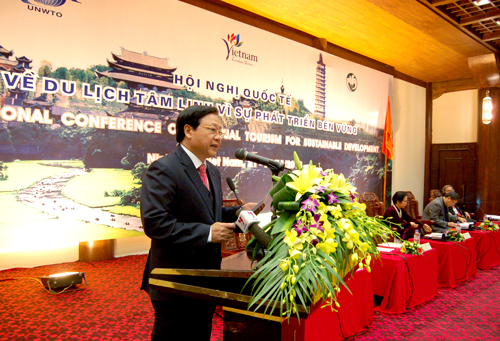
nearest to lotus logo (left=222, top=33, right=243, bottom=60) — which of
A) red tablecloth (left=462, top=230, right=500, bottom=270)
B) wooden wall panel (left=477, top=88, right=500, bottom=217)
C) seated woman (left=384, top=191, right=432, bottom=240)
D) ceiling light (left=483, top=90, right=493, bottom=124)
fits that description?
seated woman (left=384, top=191, right=432, bottom=240)

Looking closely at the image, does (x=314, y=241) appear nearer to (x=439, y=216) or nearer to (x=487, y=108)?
(x=439, y=216)

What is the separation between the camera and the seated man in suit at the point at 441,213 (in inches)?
196

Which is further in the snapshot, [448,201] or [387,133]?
[387,133]

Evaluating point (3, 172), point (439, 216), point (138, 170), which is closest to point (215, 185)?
point (3, 172)

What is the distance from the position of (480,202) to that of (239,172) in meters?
6.71

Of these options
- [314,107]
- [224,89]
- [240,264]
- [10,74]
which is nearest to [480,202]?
[314,107]

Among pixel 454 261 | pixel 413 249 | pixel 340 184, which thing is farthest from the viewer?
pixel 454 261

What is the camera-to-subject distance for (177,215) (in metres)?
1.37

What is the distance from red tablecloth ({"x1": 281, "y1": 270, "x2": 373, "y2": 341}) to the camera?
2324 millimetres

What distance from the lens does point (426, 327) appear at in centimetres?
304

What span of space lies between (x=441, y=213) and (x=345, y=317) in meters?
3.22

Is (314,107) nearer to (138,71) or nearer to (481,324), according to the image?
(138,71)

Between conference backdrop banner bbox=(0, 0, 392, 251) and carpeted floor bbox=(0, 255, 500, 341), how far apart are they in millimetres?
537

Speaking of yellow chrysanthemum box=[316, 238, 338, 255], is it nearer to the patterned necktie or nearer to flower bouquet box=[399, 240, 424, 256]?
the patterned necktie
